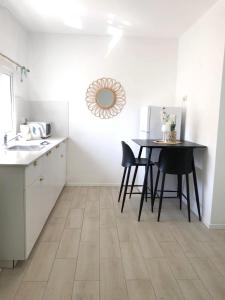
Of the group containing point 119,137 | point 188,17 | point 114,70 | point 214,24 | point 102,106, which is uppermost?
point 188,17

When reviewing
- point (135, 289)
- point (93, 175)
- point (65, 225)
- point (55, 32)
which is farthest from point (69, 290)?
point (55, 32)

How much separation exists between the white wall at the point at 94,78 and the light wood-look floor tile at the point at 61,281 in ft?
8.20

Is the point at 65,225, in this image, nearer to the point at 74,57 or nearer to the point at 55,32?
the point at 74,57

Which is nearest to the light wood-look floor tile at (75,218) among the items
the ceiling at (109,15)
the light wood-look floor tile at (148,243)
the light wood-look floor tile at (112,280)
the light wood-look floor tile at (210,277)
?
the light wood-look floor tile at (148,243)

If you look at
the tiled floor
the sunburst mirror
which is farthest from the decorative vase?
the sunburst mirror

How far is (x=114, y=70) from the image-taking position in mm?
4543

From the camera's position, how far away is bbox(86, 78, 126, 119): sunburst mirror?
454 centimetres

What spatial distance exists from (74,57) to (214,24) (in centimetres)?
224

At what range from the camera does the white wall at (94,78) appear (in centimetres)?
445

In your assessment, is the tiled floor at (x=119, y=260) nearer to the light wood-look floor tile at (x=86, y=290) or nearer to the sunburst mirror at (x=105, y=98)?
the light wood-look floor tile at (x=86, y=290)

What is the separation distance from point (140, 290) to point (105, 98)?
3.21m

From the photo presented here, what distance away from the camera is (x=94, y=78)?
4.53m

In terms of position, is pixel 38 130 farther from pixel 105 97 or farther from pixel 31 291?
pixel 31 291

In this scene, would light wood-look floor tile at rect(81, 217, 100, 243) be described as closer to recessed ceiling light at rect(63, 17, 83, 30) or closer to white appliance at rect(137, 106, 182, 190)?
white appliance at rect(137, 106, 182, 190)
